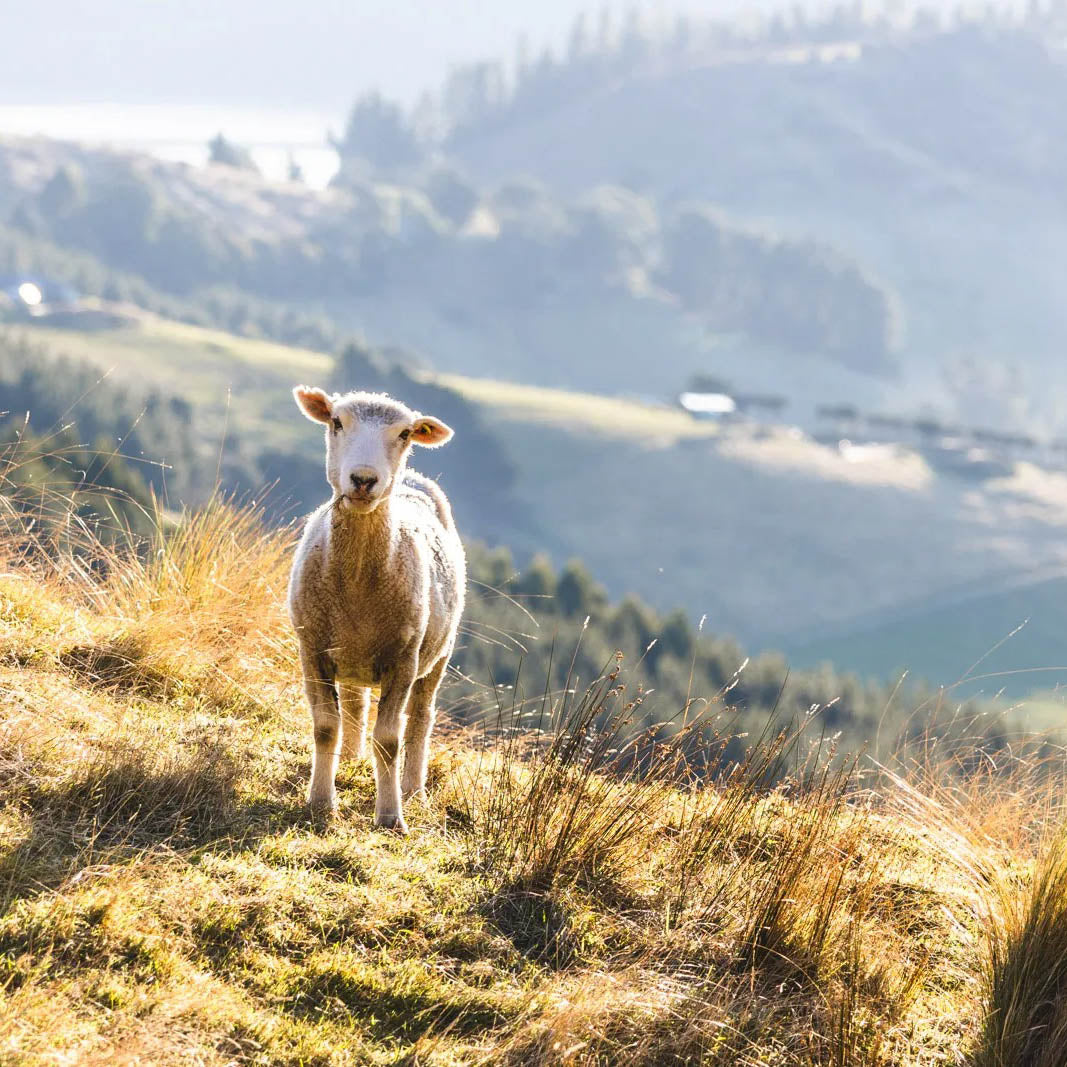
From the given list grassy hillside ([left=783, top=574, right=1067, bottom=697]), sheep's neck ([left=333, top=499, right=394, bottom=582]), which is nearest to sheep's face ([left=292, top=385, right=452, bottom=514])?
sheep's neck ([left=333, top=499, right=394, bottom=582])

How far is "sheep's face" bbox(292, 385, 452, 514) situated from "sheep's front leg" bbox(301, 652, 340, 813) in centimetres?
86

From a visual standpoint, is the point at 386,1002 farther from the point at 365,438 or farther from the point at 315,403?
the point at 315,403

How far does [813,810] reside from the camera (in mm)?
6602

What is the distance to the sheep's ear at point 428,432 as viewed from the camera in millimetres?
6930

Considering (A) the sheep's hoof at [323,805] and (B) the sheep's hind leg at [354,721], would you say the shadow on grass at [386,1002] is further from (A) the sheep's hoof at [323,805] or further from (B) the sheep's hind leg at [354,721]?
(B) the sheep's hind leg at [354,721]

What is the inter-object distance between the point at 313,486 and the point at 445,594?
601 feet

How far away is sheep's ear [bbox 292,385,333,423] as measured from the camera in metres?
6.88

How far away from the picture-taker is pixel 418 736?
24.6 ft

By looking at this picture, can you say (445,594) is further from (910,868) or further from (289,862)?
(910,868)

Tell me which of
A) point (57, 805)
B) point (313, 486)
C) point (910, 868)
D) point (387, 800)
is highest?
point (57, 805)

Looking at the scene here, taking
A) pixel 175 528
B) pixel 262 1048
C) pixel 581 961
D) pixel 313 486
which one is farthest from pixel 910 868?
pixel 313 486

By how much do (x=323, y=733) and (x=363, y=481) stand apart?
1275 millimetres

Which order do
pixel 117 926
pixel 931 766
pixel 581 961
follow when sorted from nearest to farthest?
pixel 117 926
pixel 581 961
pixel 931 766

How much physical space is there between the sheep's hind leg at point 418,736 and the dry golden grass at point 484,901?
0.16 metres
